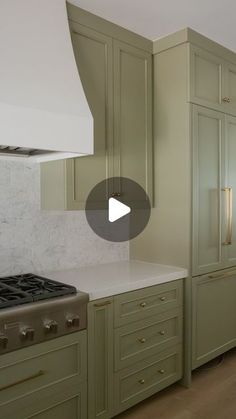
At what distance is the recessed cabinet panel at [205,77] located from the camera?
2525 millimetres

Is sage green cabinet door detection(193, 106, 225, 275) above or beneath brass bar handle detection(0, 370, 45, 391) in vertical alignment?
above

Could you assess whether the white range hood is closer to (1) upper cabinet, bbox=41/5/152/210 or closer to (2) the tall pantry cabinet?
(1) upper cabinet, bbox=41/5/152/210

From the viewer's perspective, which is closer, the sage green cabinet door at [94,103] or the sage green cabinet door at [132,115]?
the sage green cabinet door at [94,103]

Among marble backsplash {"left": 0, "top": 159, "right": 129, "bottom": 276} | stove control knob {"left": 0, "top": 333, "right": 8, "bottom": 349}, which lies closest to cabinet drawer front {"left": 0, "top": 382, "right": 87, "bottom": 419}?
stove control knob {"left": 0, "top": 333, "right": 8, "bottom": 349}

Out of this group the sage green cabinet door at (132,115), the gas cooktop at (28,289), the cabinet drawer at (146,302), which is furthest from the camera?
the sage green cabinet door at (132,115)

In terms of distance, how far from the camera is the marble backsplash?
2227 millimetres

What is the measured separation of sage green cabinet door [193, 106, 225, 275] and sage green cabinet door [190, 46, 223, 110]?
0.25ft

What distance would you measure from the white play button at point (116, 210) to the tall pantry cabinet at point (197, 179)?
24 cm

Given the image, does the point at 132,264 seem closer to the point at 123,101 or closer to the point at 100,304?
the point at 100,304

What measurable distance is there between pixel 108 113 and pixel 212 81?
2.87 feet

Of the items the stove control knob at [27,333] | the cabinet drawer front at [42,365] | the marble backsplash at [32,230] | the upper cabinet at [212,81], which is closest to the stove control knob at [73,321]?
the cabinet drawer front at [42,365]

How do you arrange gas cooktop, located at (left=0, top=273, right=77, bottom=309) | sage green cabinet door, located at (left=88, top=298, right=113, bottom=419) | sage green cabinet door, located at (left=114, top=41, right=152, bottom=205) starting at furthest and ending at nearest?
sage green cabinet door, located at (left=114, top=41, right=152, bottom=205)
sage green cabinet door, located at (left=88, top=298, right=113, bottom=419)
gas cooktop, located at (left=0, top=273, right=77, bottom=309)

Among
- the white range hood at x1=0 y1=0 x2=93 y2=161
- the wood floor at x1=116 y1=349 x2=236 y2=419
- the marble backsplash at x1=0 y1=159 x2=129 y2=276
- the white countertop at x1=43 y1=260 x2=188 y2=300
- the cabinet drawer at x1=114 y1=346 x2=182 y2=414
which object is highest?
the white range hood at x1=0 y1=0 x2=93 y2=161
